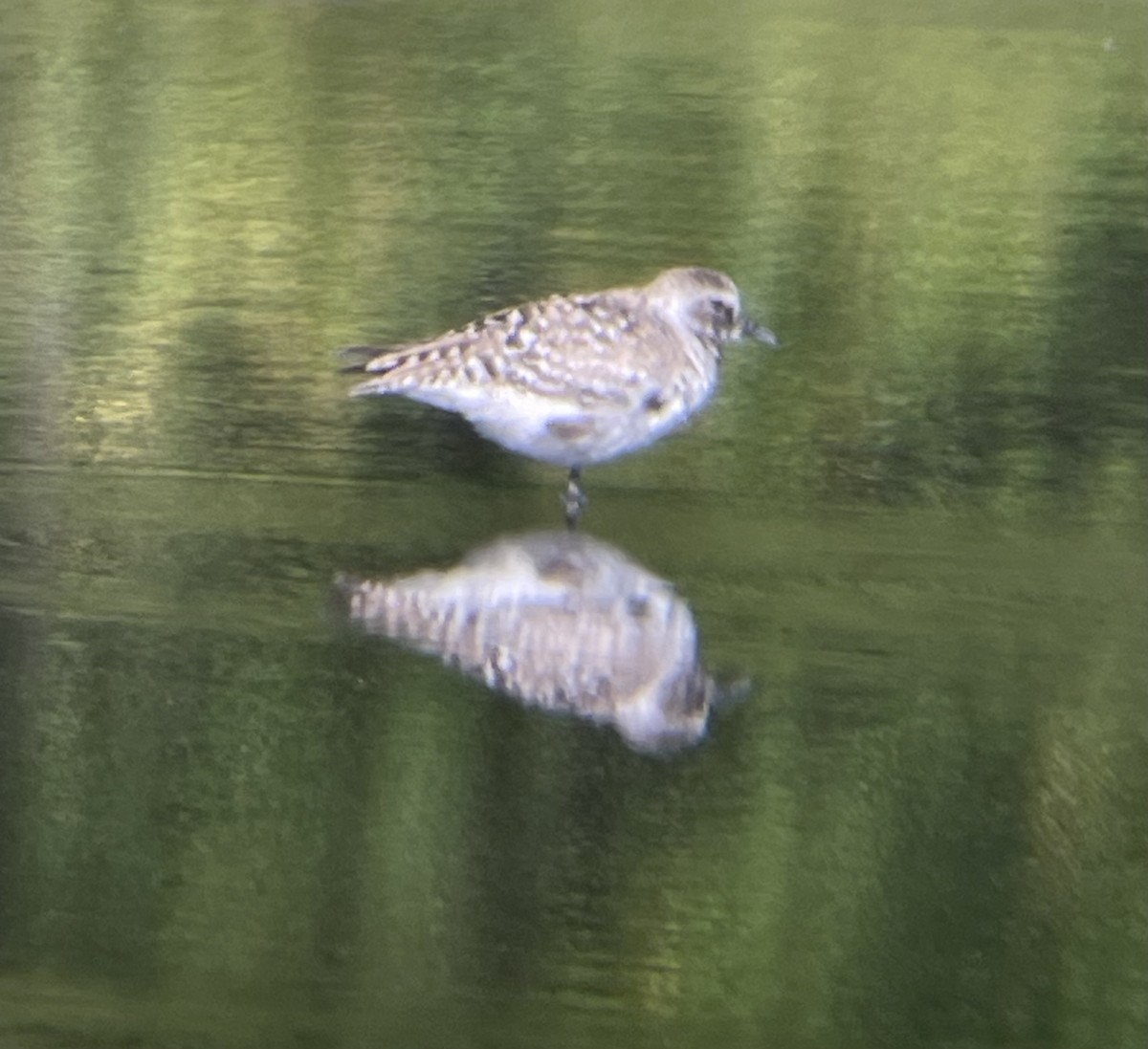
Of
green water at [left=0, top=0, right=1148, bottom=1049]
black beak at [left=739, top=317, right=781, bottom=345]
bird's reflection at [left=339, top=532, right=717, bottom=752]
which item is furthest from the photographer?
black beak at [left=739, top=317, right=781, bottom=345]

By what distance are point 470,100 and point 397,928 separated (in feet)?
23.9

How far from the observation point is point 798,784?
206 inches

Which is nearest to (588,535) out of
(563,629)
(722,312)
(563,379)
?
(563,379)

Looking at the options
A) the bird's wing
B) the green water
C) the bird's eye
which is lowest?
the green water

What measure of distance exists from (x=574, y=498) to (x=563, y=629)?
1.00 meters

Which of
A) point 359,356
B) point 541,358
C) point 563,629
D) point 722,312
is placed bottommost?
point 359,356

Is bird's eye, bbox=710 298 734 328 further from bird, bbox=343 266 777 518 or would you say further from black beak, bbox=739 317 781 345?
bird, bbox=343 266 777 518

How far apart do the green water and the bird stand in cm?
23

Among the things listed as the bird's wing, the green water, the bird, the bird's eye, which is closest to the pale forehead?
the bird's eye

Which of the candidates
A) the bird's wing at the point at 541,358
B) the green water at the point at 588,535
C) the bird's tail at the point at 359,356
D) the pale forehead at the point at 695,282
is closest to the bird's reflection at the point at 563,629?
the green water at the point at 588,535

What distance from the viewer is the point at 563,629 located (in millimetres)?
5867

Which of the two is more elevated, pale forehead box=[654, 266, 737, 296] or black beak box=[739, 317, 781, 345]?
pale forehead box=[654, 266, 737, 296]

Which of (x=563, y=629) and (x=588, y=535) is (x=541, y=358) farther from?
(x=563, y=629)

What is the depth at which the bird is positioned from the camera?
21.6 feet
